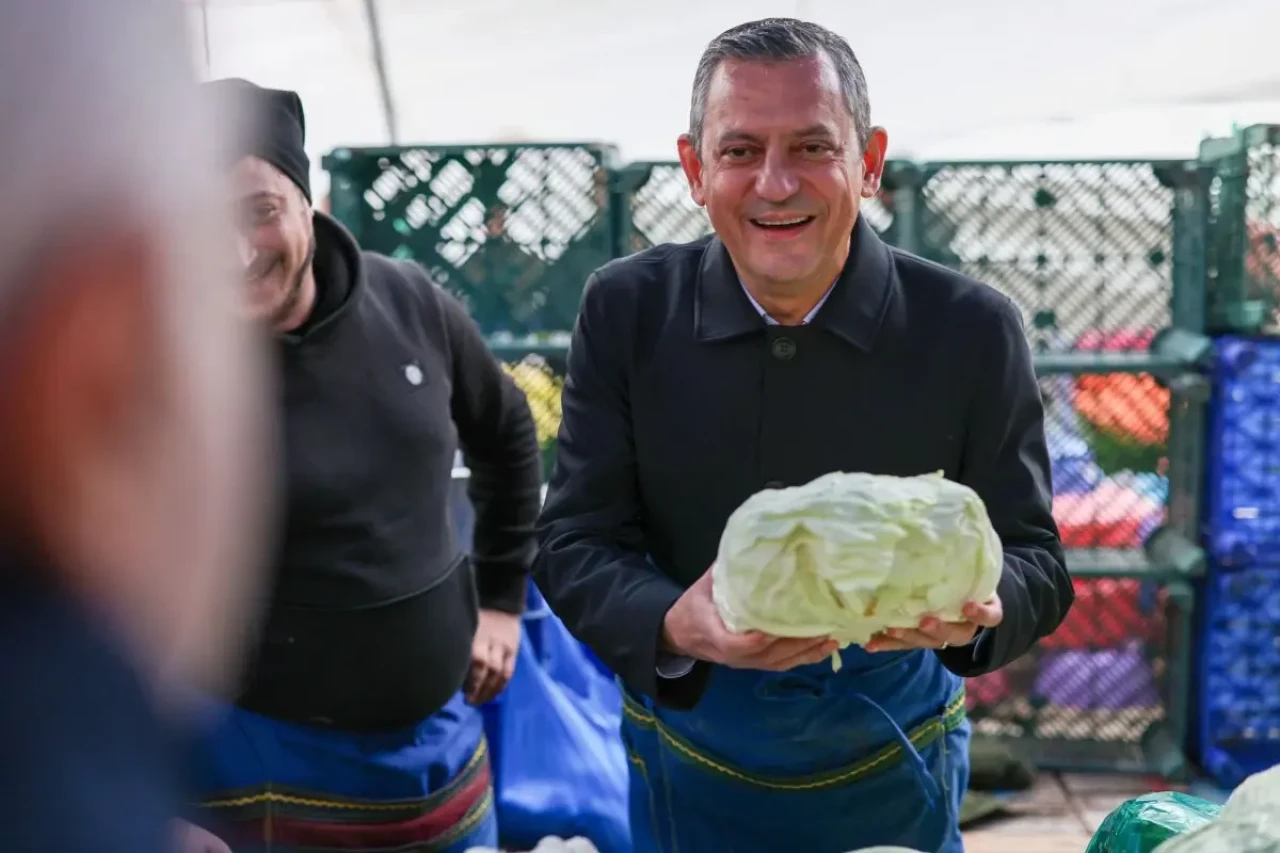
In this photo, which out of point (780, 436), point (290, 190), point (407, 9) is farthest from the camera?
point (407, 9)

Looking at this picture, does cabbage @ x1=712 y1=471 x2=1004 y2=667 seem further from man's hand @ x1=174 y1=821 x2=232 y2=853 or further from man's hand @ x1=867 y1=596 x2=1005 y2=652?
man's hand @ x1=174 y1=821 x2=232 y2=853

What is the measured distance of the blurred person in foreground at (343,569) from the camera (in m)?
2.31

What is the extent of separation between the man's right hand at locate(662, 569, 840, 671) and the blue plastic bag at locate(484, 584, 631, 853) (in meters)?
1.49

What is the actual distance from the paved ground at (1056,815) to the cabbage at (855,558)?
2803 millimetres

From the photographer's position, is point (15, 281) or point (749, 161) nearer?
point (15, 281)

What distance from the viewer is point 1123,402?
13.7ft

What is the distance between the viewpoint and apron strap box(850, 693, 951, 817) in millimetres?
1969

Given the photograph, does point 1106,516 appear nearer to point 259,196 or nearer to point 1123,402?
point 1123,402

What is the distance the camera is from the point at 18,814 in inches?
34.7

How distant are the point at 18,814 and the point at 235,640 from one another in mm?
1345

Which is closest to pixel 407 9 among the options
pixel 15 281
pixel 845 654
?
pixel 845 654

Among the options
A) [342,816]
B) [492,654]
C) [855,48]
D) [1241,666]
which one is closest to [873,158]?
[492,654]

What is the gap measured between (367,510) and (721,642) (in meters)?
0.93

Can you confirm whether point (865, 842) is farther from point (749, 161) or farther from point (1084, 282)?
point (1084, 282)
